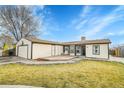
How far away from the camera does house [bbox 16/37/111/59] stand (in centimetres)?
1186

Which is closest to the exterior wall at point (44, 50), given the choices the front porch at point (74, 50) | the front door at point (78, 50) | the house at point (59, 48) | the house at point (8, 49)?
the house at point (59, 48)

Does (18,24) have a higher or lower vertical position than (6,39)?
higher

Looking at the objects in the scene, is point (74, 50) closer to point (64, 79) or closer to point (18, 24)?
point (18, 24)

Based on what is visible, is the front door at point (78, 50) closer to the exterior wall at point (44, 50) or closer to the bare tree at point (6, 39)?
the exterior wall at point (44, 50)

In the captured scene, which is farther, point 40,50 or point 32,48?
point 40,50

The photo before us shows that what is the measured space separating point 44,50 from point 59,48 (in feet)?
9.54

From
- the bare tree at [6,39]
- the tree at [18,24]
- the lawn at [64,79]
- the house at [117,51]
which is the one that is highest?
the tree at [18,24]

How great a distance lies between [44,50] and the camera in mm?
12992

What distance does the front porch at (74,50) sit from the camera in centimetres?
1507

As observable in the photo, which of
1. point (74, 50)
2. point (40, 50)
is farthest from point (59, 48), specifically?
point (40, 50)

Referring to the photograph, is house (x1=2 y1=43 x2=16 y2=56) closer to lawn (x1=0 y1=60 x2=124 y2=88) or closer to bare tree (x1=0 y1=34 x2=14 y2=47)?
bare tree (x1=0 y1=34 x2=14 y2=47)

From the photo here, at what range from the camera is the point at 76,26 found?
10141 millimetres

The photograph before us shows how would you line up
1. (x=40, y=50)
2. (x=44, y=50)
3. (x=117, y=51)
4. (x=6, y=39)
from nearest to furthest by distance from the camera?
1. (x=40, y=50)
2. (x=6, y=39)
3. (x=44, y=50)
4. (x=117, y=51)
